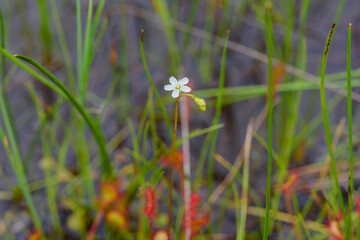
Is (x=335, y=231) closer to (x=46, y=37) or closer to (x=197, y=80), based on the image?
(x=197, y=80)

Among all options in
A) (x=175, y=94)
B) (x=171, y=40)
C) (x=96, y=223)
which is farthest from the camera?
(x=171, y=40)

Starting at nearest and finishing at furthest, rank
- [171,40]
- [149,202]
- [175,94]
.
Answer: [175,94], [149,202], [171,40]

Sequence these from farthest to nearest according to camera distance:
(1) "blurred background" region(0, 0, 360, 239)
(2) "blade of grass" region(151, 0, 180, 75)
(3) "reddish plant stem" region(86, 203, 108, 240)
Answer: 1. (2) "blade of grass" region(151, 0, 180, 75)
2. (1) "blurred background" region(0, 0, 360, 239)
3. (3) "reddish plant stem" region(86, 203, 108, 240)

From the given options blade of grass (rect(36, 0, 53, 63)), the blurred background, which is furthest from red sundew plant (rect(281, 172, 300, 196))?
blade of grass (rect(36, 0, 53, 63))

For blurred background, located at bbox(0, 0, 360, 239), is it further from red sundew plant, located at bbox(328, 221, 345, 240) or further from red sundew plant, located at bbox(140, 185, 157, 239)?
red sundew plant, located at bbox(140, 185, 157, 239)

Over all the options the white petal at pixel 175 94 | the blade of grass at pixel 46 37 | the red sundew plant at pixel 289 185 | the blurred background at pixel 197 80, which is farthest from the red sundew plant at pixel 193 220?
the blade of grass at pixel 46 37

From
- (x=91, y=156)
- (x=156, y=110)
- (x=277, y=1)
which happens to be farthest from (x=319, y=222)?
(x=277, y=1)

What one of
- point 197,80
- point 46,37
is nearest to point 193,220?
point 197,80

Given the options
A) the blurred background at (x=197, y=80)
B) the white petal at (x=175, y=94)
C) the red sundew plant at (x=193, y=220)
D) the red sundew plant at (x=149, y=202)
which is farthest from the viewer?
the blurred background at (x=197, y=80)

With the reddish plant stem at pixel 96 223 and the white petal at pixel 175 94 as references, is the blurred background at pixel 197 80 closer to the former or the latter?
the reddish plant stem at pixel 96 223

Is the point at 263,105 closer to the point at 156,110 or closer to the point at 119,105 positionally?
the point at 156,110

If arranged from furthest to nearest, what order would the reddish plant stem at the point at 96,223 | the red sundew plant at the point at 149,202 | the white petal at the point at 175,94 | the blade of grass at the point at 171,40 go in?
the blade of grass at the point at 171,40 < the reddish plant stem at the point at 96,223 < the red sundew plant at the point at 149,202 < the white petal at the point at 175,94
